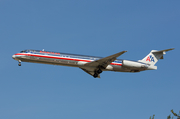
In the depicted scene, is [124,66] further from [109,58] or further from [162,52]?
[162,52]

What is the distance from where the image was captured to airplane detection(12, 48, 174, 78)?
33.6 metres

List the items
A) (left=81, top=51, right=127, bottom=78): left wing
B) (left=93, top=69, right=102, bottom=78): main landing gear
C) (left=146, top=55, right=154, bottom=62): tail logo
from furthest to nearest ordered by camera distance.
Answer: (left=146, top=55, right=154, bottom=62): tail logo
(left=93, top=69, right=102, bottom=78): main landing gear
(left=81, top=51, right=127, bottom=78): left wing

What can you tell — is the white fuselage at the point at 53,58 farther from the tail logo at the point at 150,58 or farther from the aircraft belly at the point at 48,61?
the tail logo at the point at 150,58

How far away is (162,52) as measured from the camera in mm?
37688

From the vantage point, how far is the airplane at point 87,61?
33625mm

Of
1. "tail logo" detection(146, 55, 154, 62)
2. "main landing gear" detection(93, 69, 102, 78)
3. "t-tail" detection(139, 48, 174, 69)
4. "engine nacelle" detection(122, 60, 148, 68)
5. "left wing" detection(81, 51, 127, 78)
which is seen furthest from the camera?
"tail logo" detection(146, 55, 154, 62)

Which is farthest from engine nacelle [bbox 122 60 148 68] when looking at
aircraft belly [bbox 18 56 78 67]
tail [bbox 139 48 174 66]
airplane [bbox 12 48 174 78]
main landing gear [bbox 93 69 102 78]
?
aircraft belly [bbox 18 56 78 67]

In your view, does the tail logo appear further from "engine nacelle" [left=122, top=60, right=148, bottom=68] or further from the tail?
"engine nacelle" [left=122, top=60, right=148, bottom=68]

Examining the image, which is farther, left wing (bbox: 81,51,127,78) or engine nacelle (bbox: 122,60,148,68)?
engine nacelle (bbox: 122,60,148,68)

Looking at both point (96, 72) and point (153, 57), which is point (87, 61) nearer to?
point (96, 72)

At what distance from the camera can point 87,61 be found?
34.9 metres

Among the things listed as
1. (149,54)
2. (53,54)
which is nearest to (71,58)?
(53,54)

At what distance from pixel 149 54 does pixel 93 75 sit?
9200mm

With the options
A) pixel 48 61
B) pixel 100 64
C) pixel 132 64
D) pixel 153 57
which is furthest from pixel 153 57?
pixel 48 61
